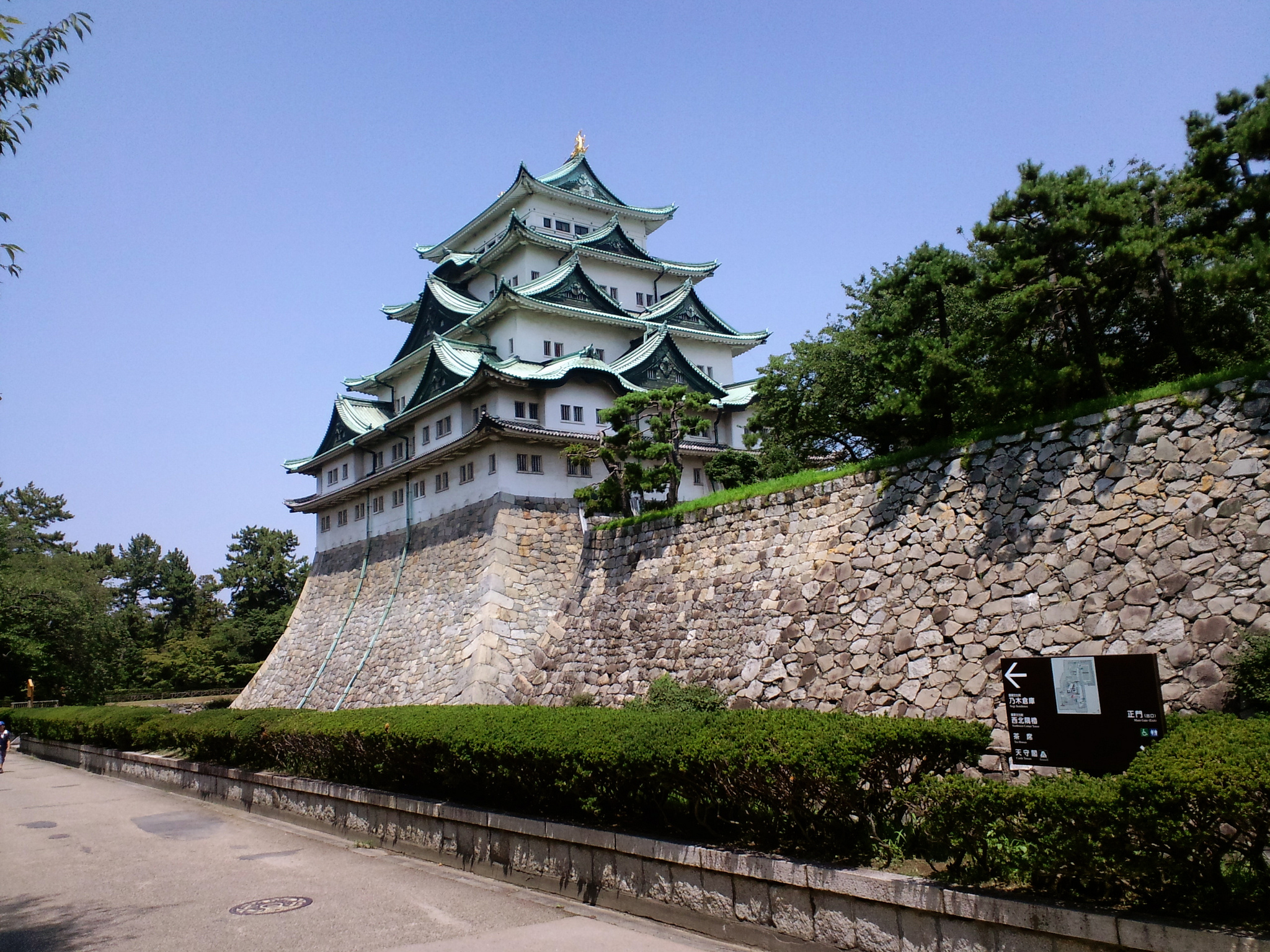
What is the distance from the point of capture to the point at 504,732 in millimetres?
10664

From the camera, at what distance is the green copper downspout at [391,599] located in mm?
28891

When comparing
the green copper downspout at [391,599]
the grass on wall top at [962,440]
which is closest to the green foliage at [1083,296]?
the grass on wall top at [962,440]

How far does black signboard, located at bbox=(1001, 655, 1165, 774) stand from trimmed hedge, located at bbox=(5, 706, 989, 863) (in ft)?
1.46

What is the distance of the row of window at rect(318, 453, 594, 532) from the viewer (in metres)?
27.2

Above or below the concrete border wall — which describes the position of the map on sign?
above

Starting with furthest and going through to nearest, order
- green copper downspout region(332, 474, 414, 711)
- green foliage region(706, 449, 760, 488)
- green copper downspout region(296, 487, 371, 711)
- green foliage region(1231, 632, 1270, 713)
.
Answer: green copper downspout region(296, 487, 371, 711) < green copper downspout region(332, 474, 414, 711) < green foliage region(706, 449, 760, 488) < green foliage region(1231, 632, 1270, 713)

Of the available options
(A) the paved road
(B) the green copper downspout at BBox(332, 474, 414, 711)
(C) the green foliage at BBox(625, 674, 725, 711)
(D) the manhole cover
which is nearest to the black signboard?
(A) the paved road

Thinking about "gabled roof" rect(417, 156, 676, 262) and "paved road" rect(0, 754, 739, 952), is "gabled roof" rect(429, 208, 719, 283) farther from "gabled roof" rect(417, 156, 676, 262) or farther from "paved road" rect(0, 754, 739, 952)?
"paved road" rect(0, 754, 739, 952)

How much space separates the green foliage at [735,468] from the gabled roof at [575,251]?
1181 centimetres

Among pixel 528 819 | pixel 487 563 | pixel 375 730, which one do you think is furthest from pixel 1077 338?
pixel 487 563

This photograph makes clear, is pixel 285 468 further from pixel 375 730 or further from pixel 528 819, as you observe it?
pixel 528 819

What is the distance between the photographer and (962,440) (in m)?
14.4

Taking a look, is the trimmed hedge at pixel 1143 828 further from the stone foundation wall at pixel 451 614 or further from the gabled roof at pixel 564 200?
the gabled roof at pixel 564 200

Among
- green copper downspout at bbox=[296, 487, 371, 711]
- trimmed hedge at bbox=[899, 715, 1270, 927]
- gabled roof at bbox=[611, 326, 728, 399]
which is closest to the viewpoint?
trimmed hedge at bbox=[899, 715, 1270, 927]
